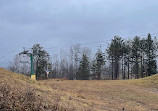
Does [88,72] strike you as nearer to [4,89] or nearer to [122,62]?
[122,62]

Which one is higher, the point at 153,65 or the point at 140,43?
the point at 140,43

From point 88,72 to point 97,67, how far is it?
11.1ft

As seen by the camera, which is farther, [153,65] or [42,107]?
[153,65]

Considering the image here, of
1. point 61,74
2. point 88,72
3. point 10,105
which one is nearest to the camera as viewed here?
point 10,105

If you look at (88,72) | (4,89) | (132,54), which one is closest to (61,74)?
(88,72)

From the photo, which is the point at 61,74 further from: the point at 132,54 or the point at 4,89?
the point at 4,89

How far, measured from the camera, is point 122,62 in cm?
4525

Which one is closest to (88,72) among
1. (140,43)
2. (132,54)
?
(132,54)

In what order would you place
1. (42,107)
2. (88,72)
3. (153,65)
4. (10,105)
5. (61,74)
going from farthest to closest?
(61,74) < (88,72) < (153,65) < (42,107) < (10,105)

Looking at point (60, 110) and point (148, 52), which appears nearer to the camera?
point (60, 110)

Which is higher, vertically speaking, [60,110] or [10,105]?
[10,105]

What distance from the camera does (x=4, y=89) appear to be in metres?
4.89

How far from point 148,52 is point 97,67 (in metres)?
14.7

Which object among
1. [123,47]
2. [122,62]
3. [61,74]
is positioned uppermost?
[123,47]
